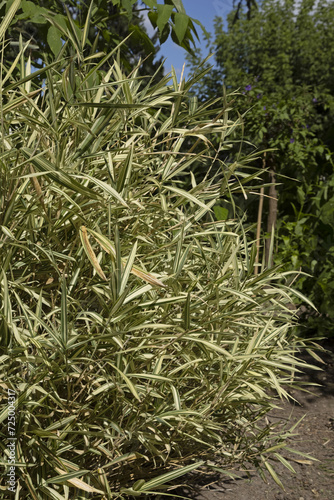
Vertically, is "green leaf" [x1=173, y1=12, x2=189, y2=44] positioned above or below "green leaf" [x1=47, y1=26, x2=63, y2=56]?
above

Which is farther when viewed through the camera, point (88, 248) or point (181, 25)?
point (181, 25)

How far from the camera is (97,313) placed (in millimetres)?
1529

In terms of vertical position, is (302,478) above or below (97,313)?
below

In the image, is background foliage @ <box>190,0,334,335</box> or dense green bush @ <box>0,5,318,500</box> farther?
background foliage @ <box>190,0,334,335</box>

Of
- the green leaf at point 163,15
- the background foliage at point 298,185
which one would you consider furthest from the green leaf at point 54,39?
the background foliage at point 298,185

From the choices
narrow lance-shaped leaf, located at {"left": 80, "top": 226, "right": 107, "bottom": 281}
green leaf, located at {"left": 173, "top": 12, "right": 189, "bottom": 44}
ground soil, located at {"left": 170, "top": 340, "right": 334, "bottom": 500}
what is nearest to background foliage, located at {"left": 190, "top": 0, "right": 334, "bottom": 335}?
green leaf, located at {"left": 173, "top": 12, "right": 189, "bottom": 44}

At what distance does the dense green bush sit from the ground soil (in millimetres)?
467

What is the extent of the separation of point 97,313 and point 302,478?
1.61 metres

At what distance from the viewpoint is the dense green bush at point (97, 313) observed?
1391 millimetres

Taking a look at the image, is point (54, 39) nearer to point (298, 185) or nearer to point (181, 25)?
point (181, 25)

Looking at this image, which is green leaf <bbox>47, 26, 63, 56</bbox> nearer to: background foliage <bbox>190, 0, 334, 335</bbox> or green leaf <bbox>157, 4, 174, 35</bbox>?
green leaf <bbox>157, 4, 174, 35</bbox>

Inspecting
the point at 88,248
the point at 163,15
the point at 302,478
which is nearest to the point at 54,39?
the point at 163,15

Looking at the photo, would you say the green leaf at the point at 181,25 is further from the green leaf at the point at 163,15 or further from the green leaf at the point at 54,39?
the green leaf at the point at 54,39

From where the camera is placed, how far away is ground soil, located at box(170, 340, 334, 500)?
2.34 m
